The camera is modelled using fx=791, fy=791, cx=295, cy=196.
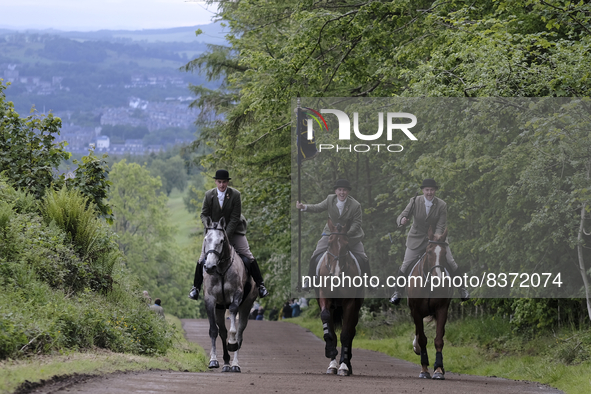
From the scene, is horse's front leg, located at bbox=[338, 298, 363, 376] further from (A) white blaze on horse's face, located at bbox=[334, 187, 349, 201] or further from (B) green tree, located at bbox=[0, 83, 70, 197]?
(B) green tree, located at bbox=[0, 83, 70, 197]

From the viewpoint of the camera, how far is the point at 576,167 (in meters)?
14.2

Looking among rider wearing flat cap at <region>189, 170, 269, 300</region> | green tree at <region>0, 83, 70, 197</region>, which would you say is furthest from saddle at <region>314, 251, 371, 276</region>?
green tree at <region>0, 83, 70, 197</region>

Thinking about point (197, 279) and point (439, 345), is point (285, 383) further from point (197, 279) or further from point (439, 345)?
point (197, 279)

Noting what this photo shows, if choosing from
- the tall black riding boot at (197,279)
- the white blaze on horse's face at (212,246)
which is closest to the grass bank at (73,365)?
the tall black riding boot at (197,279)

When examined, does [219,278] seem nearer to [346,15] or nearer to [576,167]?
[576,167]

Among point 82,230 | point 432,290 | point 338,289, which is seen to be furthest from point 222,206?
point 82,230

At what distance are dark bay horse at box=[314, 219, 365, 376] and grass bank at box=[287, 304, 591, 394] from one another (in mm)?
3316

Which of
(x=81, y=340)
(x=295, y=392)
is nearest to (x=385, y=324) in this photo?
(x=81, y=340)

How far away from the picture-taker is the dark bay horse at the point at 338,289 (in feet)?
43.5

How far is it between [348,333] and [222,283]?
2337 mm

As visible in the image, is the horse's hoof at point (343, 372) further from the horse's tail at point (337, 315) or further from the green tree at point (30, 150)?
the green tree at point (30, 150)

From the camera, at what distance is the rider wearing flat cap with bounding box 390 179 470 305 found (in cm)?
1336

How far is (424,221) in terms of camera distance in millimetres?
13453

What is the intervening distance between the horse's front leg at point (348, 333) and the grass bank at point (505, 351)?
323 centimetres
